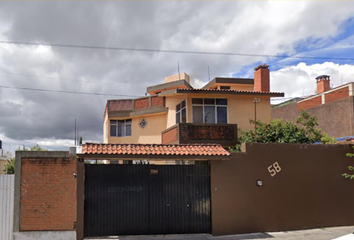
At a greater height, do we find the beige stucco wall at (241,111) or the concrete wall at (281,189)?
the beige stucco wall at (241,111)

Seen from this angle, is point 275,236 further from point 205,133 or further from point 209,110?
point 209,110

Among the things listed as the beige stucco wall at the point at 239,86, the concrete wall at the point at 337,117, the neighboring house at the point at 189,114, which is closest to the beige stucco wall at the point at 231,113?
the neighboring house at the point at 189,114

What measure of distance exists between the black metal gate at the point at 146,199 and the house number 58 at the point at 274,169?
2396 mm

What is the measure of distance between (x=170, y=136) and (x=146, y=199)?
285 inches

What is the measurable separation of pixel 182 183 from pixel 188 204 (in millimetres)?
721

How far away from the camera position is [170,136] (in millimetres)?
17844

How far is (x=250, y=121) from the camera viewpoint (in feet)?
59.0

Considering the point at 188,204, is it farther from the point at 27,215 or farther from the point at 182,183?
the point at 27,215

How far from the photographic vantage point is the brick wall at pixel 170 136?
1703 cm

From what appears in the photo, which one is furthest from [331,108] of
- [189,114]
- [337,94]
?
[189,114]

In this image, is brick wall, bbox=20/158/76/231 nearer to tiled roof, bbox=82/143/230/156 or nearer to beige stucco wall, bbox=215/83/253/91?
tiled roof, bbox=82/143/230/156

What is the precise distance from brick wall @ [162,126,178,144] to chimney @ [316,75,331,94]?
86.5 feet

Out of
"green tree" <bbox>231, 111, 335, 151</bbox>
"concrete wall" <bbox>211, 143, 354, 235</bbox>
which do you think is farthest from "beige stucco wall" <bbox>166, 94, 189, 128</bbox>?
"concrete wall" <bbox>211, 143, 354, 235</bbox>

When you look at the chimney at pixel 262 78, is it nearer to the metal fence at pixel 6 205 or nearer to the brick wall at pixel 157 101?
the brick wall at pixel 157 101
